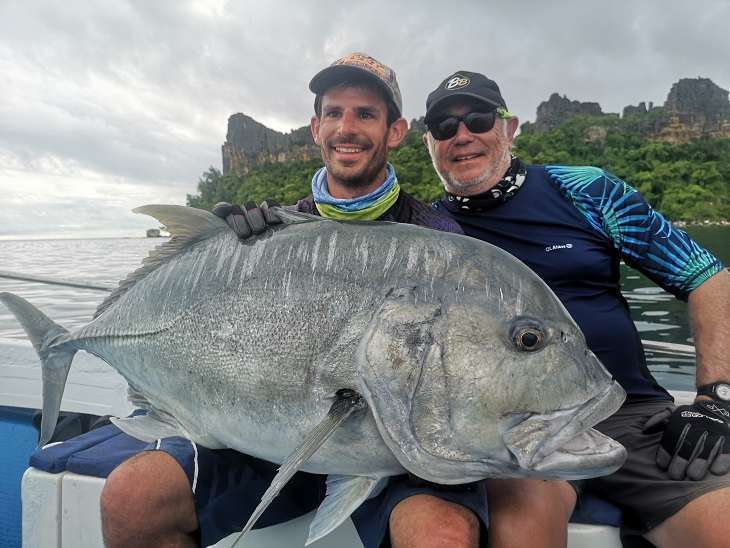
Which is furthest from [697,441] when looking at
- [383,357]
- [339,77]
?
[339,77]

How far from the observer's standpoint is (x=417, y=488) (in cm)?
169

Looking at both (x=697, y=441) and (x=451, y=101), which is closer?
(x=697, y=441)

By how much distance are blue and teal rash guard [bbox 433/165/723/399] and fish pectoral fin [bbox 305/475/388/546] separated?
133 cm

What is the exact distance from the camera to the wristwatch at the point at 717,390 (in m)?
2.11

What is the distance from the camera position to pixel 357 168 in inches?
105

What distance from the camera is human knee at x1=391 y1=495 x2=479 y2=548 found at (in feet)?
5.02

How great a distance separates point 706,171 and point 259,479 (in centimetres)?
7266

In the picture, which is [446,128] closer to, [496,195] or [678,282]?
[496,195]

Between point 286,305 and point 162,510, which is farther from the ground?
point 286,305

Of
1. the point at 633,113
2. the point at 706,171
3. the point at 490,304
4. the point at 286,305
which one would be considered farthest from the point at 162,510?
the point at 633,113

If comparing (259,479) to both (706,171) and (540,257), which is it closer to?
(540,257)

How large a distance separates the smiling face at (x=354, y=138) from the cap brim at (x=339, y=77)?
0.13 feet

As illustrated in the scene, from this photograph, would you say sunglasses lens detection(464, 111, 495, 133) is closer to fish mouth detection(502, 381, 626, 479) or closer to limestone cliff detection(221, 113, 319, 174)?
fish mouth detection(502, 381, 626, 479)

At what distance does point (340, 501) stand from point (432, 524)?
0.27m
